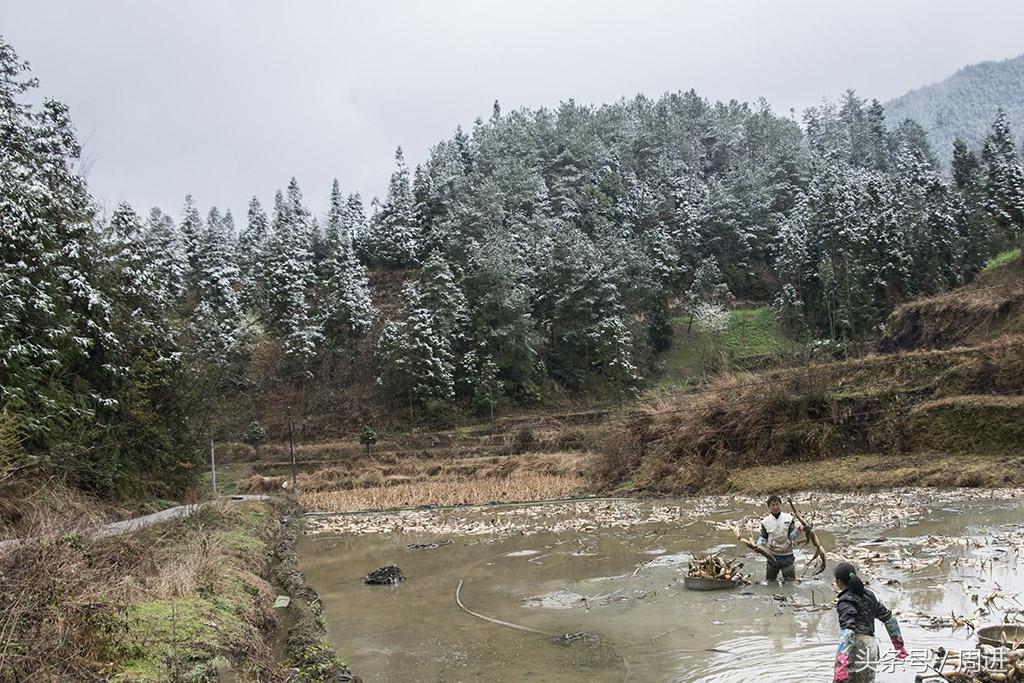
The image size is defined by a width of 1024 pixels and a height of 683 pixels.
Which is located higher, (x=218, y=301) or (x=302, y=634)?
(x=218, y=301)

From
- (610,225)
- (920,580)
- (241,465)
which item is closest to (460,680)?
(920,580)

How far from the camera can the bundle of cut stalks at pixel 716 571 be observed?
11.1 metres

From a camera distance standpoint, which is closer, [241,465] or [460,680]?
[460,680]

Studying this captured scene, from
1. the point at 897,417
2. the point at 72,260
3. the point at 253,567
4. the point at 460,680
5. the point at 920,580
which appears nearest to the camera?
the point at 460,680

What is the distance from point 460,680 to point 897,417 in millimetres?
20539

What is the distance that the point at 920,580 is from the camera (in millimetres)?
10086

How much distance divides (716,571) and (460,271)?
4171cm

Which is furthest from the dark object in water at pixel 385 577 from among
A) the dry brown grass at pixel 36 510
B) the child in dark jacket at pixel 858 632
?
the child in dark jacket at pixel 858 632

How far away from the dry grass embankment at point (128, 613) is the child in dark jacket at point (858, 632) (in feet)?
16.7

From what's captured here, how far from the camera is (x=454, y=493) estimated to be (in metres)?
27.6

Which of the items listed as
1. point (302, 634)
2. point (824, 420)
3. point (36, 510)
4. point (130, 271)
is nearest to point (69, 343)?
point (130, 271)

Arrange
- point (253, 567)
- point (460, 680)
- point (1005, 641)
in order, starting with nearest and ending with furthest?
point (1005, 641), point (460, 680), point (253, 567)

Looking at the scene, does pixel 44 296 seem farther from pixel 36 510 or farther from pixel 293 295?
pixel 293 295

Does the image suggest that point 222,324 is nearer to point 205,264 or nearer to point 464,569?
point 205,264
